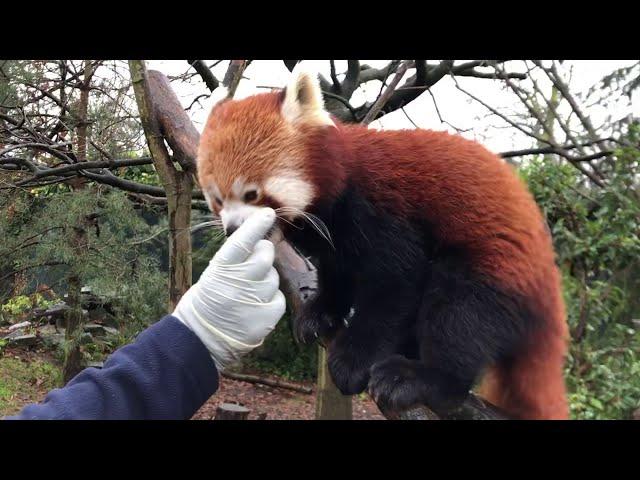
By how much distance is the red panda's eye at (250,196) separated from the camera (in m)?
0.98

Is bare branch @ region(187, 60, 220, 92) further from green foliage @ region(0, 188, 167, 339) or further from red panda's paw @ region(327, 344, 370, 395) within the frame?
red panda's paw @ region(327, 344, 370, 395)

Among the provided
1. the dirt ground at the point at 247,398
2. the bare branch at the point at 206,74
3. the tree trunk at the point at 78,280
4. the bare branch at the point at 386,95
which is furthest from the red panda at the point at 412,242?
the tree trunk at the point at 78,280

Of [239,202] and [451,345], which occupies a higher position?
[239,202]

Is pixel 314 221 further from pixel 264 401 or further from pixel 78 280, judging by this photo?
pixel 264 401

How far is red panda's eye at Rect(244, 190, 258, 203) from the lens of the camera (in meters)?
0.98

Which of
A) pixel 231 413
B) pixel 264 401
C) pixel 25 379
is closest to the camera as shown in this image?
pixel 231 413

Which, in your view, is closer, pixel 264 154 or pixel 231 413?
pixel 264 154

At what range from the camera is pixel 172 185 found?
1781 mm

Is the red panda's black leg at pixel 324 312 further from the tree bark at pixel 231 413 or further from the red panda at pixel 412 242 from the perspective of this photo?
the tree bark at pixel 231 413

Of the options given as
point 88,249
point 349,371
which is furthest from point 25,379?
point 349,371

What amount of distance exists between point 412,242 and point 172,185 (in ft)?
3.37
